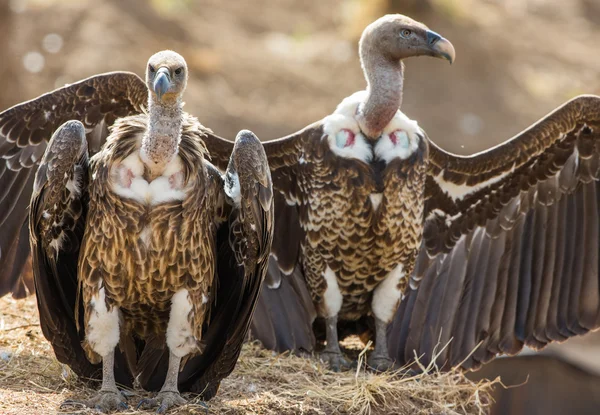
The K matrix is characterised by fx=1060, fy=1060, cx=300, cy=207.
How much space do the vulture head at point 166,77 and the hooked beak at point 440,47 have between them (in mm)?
2143

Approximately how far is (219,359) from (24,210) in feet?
6.02

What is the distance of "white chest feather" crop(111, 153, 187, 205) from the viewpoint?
561cm

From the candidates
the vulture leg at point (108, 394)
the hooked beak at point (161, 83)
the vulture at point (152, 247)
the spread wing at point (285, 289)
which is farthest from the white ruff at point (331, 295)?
the hooked beak at point (161, 83)

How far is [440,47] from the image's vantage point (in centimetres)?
713

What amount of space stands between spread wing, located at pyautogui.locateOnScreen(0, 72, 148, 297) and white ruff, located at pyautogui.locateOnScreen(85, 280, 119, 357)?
1340mm

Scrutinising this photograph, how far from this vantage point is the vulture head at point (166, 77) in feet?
17.8

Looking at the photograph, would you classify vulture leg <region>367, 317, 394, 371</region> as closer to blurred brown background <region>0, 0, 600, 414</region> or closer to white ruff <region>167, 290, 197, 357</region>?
white ruff <region>167, 290, 197, 357</region>

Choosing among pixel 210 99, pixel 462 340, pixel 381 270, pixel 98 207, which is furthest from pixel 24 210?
pixel 210 99

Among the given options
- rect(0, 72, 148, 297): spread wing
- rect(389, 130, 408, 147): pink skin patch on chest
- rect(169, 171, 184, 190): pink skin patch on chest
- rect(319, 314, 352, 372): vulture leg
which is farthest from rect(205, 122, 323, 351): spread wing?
rect(169, 171, 184, 190): pink skin patch on chest

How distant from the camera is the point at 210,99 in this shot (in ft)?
52.9

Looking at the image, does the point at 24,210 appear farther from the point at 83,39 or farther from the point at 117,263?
the point at 83,39

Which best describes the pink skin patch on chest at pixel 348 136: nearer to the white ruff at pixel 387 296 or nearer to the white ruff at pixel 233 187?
the white ruff at pixel 387 296

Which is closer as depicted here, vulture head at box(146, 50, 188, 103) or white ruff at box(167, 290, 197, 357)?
vulture head at box(146, 50, 188, 103)

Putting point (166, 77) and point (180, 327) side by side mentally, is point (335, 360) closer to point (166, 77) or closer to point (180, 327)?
point (180, 327)
